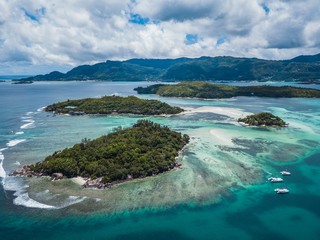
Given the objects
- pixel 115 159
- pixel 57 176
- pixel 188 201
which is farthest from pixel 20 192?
pixel 188 201

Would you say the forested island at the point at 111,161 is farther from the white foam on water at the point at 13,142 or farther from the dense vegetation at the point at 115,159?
the white foam on water at the point at 13,142

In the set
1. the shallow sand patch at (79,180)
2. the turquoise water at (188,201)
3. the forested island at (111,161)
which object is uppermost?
the forested island at (111,161)

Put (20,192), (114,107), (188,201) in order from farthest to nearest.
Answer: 1. (114,107)
2. (20,192)
3. (188,201)

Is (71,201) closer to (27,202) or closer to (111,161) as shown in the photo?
(27,202)

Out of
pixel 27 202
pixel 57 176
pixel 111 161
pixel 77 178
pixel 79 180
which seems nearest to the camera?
pixel 27 202

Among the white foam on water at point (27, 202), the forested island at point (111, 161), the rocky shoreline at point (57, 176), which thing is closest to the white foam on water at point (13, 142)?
the rocky shoreline at point (57, 176)

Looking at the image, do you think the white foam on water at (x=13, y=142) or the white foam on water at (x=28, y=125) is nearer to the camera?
the white foam on water at (x=13, y=142)

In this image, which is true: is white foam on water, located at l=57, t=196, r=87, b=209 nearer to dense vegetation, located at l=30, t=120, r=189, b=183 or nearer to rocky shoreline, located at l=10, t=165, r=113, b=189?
rocky shoreline, located at l=10, t=165, r=113, b=189
